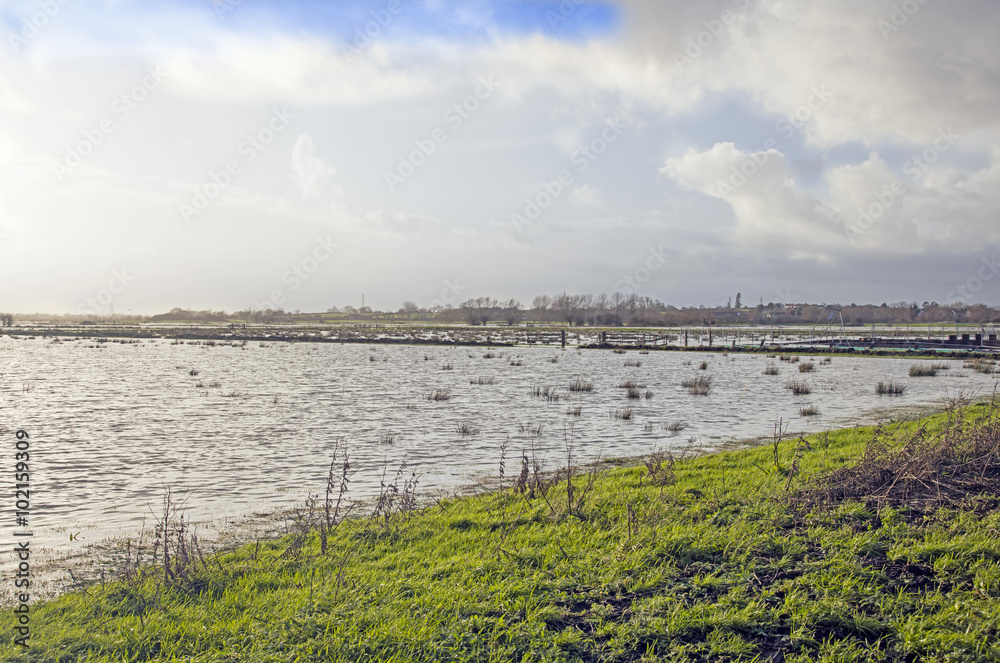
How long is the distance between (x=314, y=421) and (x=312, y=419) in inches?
17.0

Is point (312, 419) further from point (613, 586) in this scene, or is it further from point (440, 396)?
point (613, 586)

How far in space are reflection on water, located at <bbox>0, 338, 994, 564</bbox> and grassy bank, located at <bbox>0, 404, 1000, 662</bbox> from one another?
3516 millimetres

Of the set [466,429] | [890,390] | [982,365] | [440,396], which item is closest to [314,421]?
[466,429]

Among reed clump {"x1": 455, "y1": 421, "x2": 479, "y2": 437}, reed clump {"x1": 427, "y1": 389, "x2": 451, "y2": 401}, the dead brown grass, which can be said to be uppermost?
the dead brown grass

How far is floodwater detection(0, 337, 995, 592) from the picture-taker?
11.0 metres

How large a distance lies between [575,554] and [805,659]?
255 cm

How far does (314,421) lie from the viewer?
61.8 feet

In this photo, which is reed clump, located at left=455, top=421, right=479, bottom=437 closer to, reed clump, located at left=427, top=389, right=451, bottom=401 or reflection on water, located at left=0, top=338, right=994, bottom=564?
reflection on water, located at left=0, top=338, right=994, bottom=564

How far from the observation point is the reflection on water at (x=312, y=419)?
441 inches

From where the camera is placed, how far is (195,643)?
497 centimetres

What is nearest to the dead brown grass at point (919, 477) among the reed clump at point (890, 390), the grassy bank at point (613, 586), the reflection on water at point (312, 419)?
the grassy bank at point (613, 586)

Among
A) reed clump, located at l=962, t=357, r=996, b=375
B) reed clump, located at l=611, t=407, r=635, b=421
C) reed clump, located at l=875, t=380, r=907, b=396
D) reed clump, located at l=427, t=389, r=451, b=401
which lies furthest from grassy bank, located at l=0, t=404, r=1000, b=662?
reed clump, located at l=962, t=357, r=996, b=375

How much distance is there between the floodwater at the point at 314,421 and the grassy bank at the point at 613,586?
3286 mm

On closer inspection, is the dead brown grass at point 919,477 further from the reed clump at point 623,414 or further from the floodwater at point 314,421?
the reed clump at point 623,414
